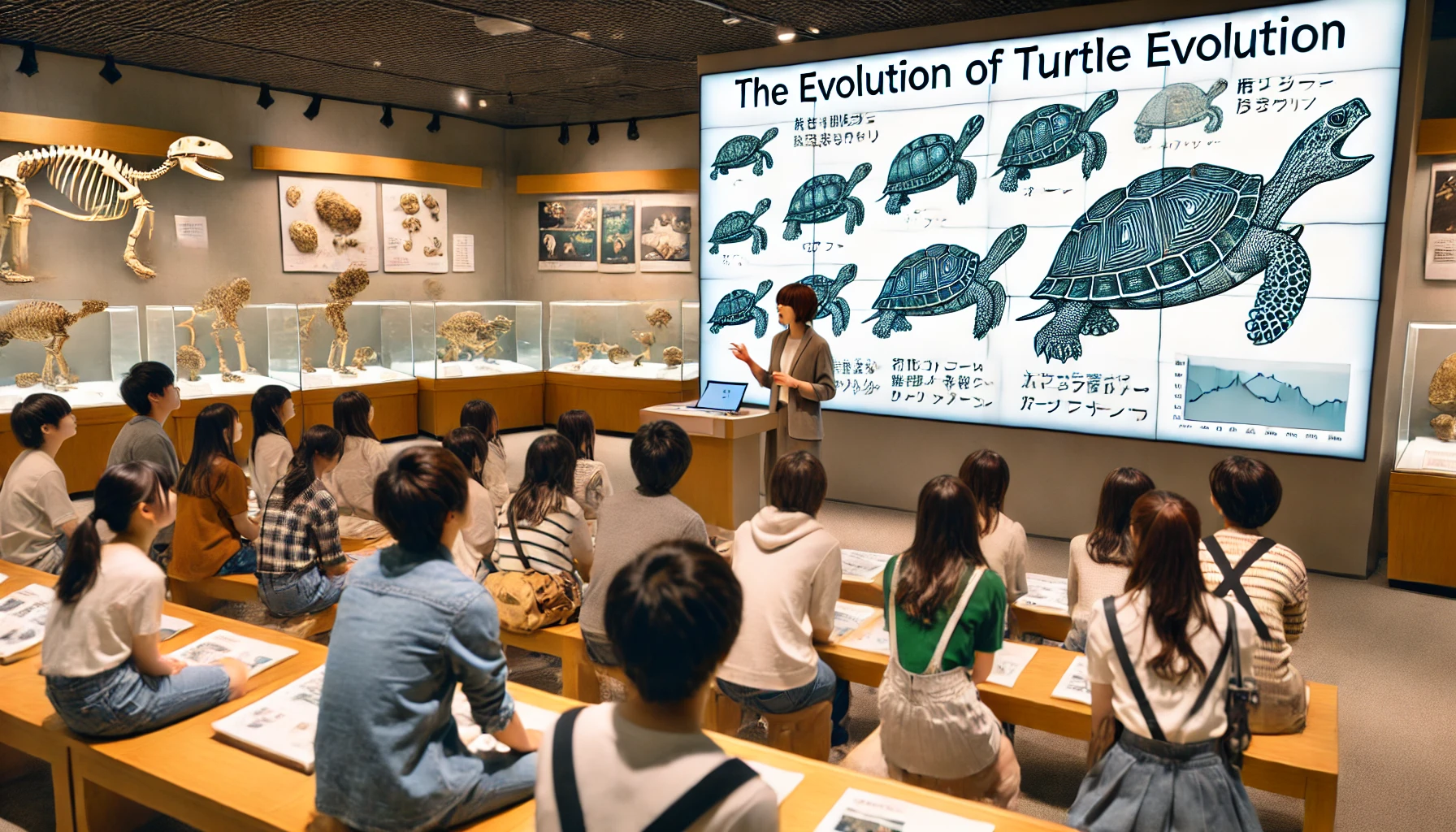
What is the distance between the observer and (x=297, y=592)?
11.8 feet

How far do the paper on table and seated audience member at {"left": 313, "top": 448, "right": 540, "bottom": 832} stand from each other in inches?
28.6

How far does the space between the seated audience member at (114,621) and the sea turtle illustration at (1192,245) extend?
15.6ft

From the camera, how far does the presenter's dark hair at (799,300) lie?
5.49m

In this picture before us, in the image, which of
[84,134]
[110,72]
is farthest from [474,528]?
[110,72]

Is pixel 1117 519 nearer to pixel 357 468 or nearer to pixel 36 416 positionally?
pixel 357 468

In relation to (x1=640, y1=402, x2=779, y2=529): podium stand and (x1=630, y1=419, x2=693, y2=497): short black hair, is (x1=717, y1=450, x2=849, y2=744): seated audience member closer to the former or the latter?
(x1=630, y1=419, x2=693, y2=497): short black hair

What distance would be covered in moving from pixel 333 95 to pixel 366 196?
0.96m

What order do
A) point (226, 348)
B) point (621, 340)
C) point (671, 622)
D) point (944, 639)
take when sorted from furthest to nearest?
point (621, 340)
point (226, 348)
point (944, 639)
point (671, 622)

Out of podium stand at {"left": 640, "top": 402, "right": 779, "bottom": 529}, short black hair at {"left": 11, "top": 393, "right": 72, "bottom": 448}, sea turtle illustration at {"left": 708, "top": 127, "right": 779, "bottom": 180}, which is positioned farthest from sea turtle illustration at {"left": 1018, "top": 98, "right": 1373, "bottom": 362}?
short black hair at {"left": 11, "top": 393, "right": 72, "bottom": 448}

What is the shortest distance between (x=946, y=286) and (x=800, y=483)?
11.9 ft

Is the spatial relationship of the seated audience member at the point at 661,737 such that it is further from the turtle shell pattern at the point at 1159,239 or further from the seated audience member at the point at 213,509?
the turtle shell pattern at the point at 1159,239

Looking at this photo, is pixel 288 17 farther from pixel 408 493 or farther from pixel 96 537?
pixel 408 493

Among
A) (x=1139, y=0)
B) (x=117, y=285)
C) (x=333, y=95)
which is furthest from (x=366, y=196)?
(x=1139, y=0)

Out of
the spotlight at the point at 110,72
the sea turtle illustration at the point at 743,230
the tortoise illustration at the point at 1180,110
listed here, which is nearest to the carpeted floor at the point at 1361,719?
the sea turtle illustration at the point at 743,230
